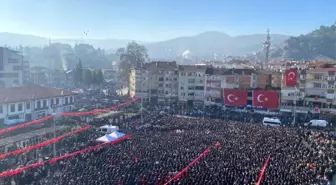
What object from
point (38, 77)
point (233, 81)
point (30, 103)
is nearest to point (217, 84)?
point (233, 81)

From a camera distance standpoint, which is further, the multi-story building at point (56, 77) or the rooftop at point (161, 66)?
the multi-story building at point (56, 77)

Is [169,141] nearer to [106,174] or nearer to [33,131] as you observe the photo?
[106,174]

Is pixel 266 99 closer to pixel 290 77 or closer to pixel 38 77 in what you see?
pixel 290 77

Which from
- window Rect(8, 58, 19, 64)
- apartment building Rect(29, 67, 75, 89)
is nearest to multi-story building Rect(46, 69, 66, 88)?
apartment building Rect(29, 67, 75, 89)

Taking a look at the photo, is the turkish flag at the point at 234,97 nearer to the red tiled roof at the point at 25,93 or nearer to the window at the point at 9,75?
the red tiled roof at the point at 25,93

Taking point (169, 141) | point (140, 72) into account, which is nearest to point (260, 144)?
point (169, 141)

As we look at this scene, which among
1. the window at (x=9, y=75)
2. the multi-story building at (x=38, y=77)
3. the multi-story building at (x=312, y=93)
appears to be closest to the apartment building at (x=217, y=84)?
the multi-story building at (x=312, y=93)
